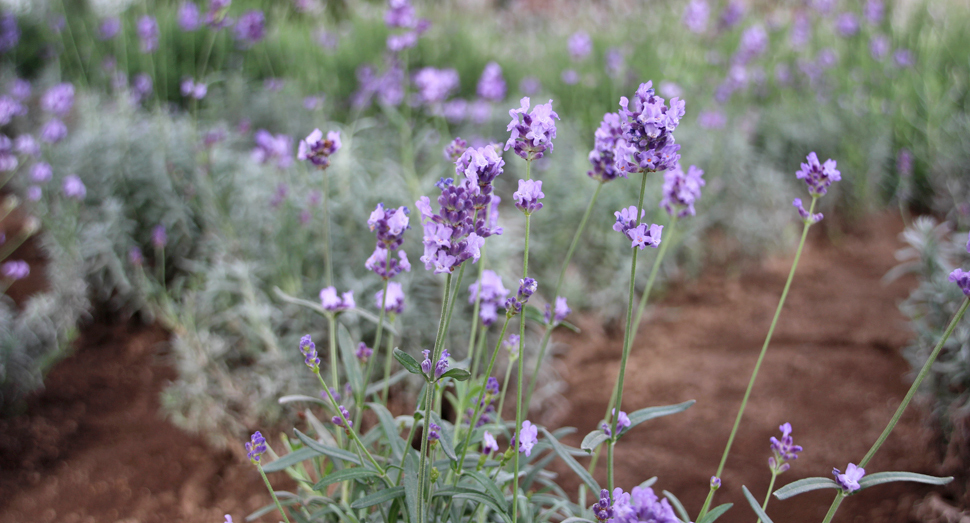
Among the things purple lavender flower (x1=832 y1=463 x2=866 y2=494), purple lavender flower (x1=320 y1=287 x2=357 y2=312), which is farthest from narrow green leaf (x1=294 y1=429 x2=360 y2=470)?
purple lavender flower (x1=832 y1=463 x2=866 y2=494)

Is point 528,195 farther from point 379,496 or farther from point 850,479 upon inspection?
point 850,479

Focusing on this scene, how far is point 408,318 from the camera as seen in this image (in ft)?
8.07

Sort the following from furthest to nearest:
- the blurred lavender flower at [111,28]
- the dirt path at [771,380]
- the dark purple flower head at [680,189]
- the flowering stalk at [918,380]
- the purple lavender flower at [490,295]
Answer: the blurred lavender flower at [111,28] → the dirt path at [771,380] → the purple lavender flower at [490,295] → the dark purple flower head at [680,189] → the flowering stalk at [918,380]

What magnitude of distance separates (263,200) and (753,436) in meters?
2.11

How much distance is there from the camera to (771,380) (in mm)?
2467

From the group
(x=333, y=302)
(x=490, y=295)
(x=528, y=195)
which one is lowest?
(x=333, y=302)

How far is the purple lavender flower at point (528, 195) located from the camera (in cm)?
108

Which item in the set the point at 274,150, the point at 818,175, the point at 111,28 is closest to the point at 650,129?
the point at 818,175

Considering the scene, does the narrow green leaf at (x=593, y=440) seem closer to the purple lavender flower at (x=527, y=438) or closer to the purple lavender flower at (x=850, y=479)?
the purple lavender flower at (x=527, y=438)

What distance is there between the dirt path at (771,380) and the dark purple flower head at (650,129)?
4.02 feet

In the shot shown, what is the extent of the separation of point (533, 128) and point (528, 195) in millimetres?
112

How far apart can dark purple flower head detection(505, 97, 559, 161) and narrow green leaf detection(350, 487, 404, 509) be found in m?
0.65

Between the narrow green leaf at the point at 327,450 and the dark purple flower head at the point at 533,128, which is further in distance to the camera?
the narrow green leaf at the point at 327,450

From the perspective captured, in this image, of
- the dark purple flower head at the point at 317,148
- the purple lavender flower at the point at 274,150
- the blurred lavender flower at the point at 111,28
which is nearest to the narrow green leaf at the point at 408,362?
the dark purple flower head at the point at 317,148
